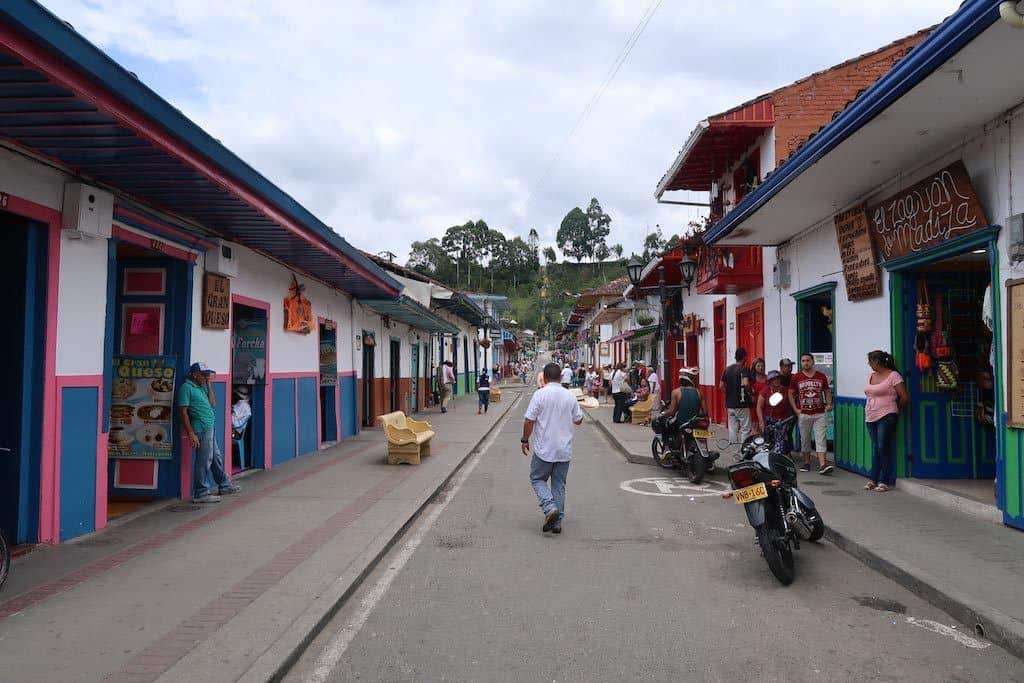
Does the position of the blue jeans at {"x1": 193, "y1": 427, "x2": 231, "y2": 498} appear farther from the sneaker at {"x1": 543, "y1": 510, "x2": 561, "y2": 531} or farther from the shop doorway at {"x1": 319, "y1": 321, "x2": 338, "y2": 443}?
the shop doorway at {"x1": 319, "y1": 321, "x2": 338, "y2": 443}

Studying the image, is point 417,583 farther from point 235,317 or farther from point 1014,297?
point 235,317

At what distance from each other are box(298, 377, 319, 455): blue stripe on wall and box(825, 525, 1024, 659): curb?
30.7 feet

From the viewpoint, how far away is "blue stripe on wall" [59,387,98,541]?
21.7ft

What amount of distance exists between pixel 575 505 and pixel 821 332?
20.8 ft

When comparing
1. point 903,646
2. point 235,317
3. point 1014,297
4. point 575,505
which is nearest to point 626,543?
point 575,505

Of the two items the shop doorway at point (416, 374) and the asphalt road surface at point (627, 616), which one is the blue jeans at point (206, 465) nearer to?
the asphalt road surface at point (627, 616)

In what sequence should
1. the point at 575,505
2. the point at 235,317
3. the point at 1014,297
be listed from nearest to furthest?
the point at 1014,297 → the point at 575,505 → the point at 235,317

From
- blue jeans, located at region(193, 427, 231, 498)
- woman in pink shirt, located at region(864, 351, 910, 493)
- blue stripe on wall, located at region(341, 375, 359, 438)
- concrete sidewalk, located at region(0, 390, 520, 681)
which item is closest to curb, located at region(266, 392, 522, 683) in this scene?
concrete sidewalk, located at region(0, 390, 520, 681)

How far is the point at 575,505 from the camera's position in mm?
8969

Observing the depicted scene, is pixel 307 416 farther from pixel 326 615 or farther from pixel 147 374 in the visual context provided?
pixel 326 615

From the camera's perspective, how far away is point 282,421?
40.5 ft

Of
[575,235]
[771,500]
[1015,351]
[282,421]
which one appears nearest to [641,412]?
[282,421]

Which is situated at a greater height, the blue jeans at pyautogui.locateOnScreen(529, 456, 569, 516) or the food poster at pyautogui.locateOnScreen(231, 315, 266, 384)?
the food poster at pyautogui.locateOnScreen(231, 315, 266, 384)

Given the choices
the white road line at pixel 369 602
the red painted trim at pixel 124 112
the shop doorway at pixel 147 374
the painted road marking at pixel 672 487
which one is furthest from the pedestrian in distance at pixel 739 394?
the shop doorway at pixel 147 374
